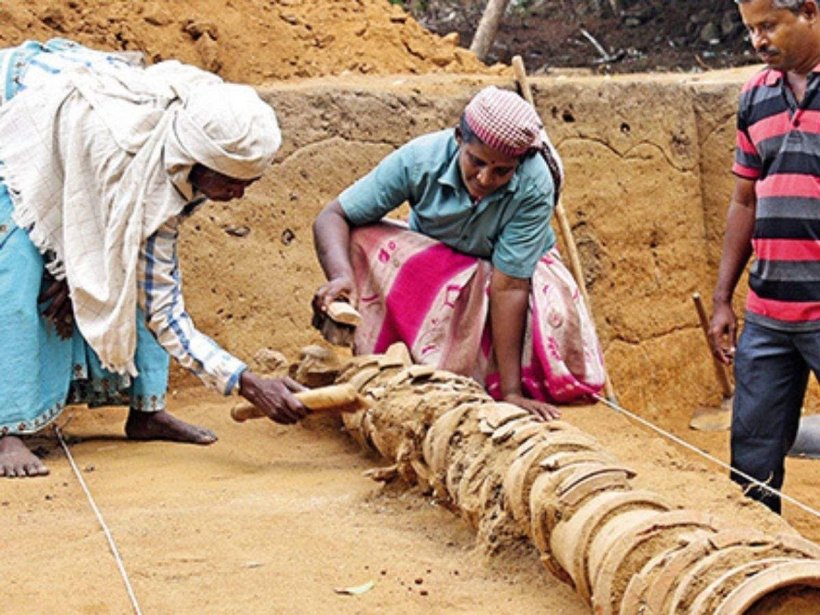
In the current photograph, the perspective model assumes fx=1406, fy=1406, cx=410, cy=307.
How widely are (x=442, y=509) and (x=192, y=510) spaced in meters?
0.64

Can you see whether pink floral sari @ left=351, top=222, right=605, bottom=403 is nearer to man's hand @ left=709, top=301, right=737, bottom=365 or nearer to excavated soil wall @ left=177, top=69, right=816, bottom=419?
man's hand @ left=709, top=301, right=737, bottom=365

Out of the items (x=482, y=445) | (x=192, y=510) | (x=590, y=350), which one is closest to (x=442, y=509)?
(x=482, y=445)

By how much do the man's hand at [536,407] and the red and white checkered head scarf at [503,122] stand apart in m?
Answer: 0.82

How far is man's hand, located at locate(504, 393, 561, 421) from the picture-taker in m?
4.44

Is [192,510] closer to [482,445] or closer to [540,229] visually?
[482,445]

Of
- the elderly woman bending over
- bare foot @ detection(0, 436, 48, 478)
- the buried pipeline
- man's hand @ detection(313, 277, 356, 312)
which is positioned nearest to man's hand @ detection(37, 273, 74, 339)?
the elderly woman bending over

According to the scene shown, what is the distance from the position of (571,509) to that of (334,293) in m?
1.64

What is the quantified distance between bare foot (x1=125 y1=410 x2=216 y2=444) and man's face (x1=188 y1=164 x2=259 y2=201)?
0.89 m

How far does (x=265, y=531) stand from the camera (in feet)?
11.1

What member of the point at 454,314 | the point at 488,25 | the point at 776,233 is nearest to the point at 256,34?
the point at 488,25

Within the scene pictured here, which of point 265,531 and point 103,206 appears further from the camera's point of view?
point 103,206

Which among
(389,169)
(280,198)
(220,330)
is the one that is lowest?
(220,330)

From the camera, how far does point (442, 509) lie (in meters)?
3.66

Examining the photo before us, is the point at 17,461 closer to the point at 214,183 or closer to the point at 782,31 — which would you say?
the point at 214,183
